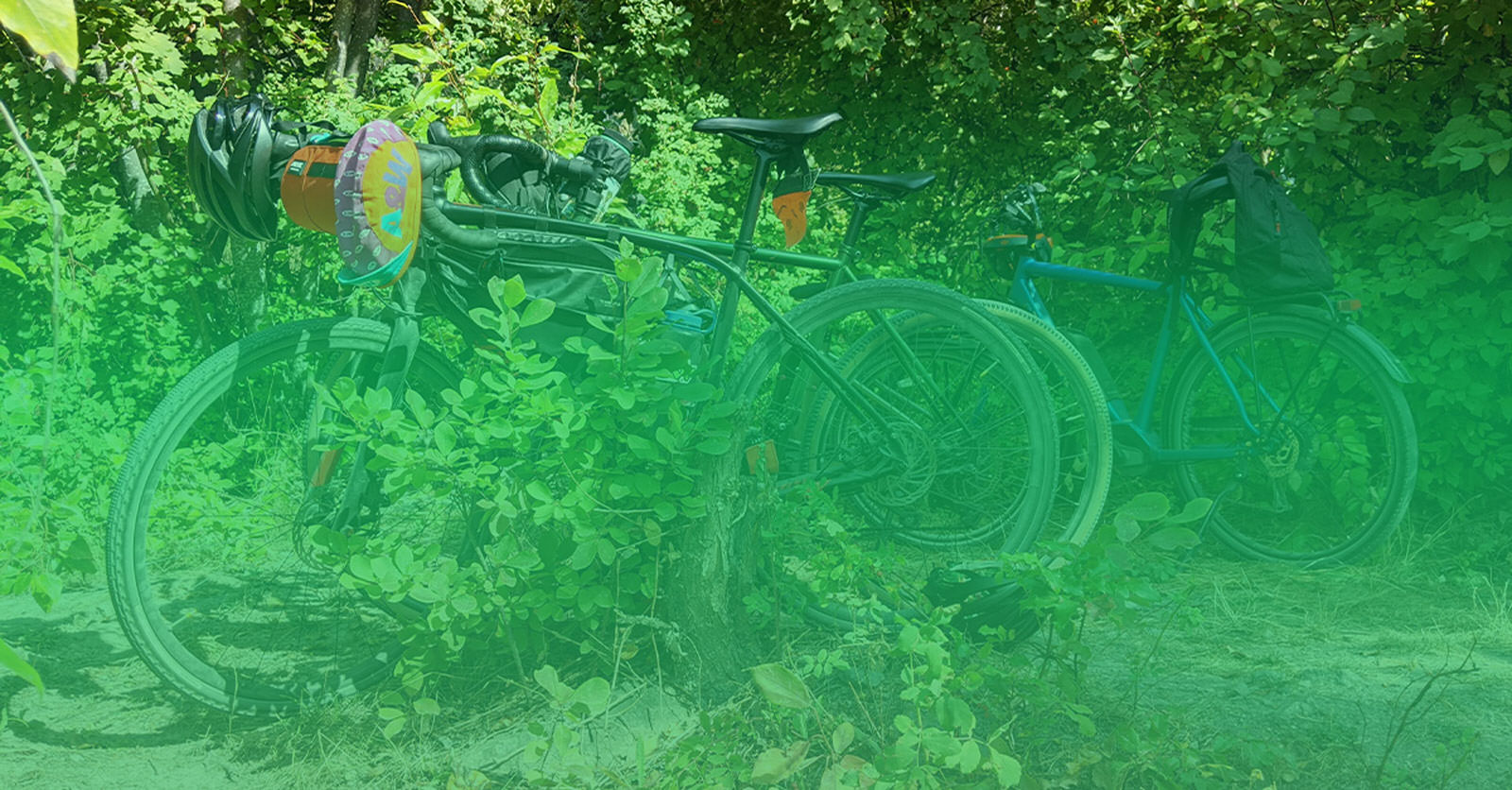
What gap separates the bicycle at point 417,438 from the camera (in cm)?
234

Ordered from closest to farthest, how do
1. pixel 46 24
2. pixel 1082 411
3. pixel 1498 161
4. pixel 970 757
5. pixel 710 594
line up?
1. pixel 46 24
2. pixel 970 757
3. pixel 710 594
4. pixel 1082 411
5. pixel 1498 161

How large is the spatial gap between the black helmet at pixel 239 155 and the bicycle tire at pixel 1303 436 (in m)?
2.83

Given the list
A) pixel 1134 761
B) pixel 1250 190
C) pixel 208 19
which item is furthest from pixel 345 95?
pixel 1134 761

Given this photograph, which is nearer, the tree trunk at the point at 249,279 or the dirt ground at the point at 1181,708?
the dirt ground at the point at 1181,708

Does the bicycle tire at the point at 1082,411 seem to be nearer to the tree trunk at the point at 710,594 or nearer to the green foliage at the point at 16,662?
the tree trunk at the point at 710,594

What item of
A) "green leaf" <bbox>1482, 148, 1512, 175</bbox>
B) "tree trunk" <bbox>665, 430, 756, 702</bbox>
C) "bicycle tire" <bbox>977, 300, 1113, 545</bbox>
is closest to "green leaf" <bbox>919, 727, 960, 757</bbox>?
"tree trunk" <bbox>665, 430, 756, 702</bbox>

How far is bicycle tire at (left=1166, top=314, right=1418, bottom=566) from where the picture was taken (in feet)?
11.7

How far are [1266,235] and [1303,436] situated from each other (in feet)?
2.40

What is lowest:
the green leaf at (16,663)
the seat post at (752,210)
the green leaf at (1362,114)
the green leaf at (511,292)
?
the green leaf at (16,663)


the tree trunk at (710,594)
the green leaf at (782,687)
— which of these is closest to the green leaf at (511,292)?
the tree trunk at (710,594)

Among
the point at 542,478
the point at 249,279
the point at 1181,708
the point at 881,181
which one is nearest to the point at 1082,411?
the point at 881,181

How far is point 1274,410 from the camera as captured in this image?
372 centimetres

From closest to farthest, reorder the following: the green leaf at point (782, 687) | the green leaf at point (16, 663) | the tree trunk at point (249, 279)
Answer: the green leaf at point (16, 663), the green leaf at point (782, 687), the tree trunk at point (249, 279)

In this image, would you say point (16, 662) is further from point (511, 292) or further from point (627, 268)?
point (627, 268)
